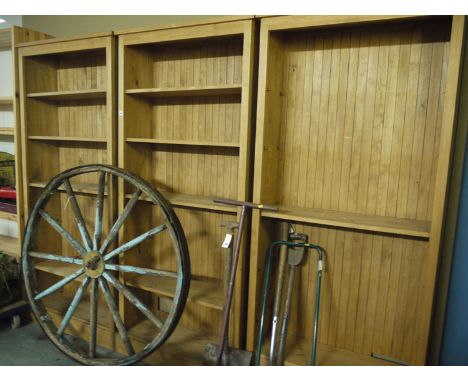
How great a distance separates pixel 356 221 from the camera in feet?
6.25

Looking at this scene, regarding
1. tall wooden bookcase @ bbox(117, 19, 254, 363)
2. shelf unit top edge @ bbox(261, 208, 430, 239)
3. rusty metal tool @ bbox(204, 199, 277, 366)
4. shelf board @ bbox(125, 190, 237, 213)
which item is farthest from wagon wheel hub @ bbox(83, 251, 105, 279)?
shelf unit top edge @ bbox(261, 208, 430, 239)

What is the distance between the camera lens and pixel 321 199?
85.9 inches

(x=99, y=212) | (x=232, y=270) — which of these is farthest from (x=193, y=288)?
(x=99, y=212)

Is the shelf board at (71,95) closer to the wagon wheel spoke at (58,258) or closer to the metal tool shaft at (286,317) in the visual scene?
the wagon wheel spoke at (58,258)

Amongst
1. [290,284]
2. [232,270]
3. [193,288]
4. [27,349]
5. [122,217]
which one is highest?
[122,217]

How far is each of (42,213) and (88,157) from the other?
61cm

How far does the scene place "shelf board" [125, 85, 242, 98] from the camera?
2035 mm

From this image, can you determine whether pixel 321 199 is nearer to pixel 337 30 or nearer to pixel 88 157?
pixel 337 30

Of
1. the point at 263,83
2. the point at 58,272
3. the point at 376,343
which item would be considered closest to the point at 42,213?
the point at 58,272

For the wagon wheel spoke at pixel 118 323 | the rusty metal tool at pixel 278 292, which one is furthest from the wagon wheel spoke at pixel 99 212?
the rusty metal tool at pixel 278 292

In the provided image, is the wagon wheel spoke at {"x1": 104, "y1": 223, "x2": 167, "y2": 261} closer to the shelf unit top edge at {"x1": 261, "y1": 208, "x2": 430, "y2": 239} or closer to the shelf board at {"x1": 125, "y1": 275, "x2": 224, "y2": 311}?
the shelf board at {"x1": 125, "y1": 275, "x2": 224, "y2": 311}

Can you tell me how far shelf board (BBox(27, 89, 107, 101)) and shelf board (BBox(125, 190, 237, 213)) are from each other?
699 mm

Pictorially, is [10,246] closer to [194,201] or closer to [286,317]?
[194,201]

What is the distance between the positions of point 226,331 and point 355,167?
1119mm
